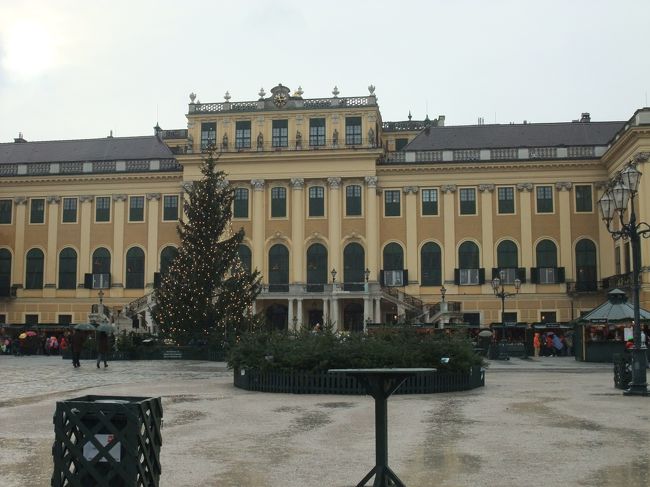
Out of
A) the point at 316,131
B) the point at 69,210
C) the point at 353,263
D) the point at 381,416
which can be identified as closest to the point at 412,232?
the point at 353,263

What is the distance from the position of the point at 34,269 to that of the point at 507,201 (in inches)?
1376

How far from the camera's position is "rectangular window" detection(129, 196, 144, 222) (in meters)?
62.2

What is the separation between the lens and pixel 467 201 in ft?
193

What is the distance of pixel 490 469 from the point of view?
9.63 metres

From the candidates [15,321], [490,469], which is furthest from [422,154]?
[490,469]

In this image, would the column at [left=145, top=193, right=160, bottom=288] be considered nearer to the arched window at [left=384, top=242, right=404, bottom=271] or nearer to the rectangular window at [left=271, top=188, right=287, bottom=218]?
the rectangular window at [left=271, top=188, right=287, bottom=218]

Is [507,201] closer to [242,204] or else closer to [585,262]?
[585,262]

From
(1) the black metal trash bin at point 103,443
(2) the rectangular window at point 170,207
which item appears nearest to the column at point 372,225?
(2) the rectangular window at point 170,207

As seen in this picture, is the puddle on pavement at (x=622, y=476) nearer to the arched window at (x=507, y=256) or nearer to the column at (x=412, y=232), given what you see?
the column at (x=412, y=232)

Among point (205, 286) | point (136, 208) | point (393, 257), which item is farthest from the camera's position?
point (136, 208)

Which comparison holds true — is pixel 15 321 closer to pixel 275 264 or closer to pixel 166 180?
pixel 166 180

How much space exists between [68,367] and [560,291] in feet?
119

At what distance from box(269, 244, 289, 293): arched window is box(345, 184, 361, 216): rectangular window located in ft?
17.2

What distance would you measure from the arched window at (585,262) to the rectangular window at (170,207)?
28541 mm
